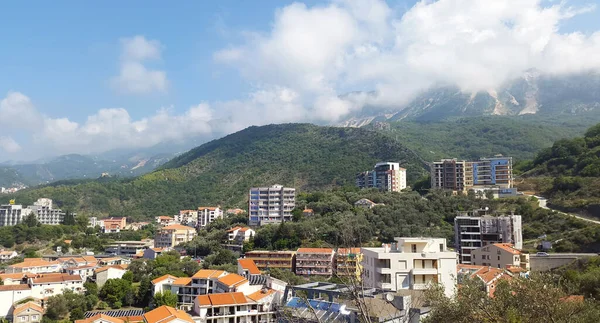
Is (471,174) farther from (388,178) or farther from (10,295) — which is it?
(10,295)

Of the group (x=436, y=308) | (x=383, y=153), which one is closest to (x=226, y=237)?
(x=436, y=308)

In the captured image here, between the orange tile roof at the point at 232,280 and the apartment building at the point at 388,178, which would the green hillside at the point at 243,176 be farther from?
the orange tile roof at the point at 232,280

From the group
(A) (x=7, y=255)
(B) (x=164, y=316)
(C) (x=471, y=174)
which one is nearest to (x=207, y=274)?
(B) (x=164, y=316)

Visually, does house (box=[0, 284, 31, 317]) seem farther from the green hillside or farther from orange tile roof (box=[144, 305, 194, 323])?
the green hillside

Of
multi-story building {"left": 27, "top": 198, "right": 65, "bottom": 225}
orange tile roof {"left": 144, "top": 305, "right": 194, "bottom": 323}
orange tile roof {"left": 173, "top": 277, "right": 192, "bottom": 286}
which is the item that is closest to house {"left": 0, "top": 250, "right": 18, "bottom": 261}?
multi-story building {"left": 27, "top": 198, "right": 65, "bottom": 225}

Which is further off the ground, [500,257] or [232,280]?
[500,257]

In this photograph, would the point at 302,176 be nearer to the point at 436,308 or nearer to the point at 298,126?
the point at 298,126

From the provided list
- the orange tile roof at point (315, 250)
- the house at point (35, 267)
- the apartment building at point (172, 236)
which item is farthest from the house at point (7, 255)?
the orange tile roof at point (315, 250)
